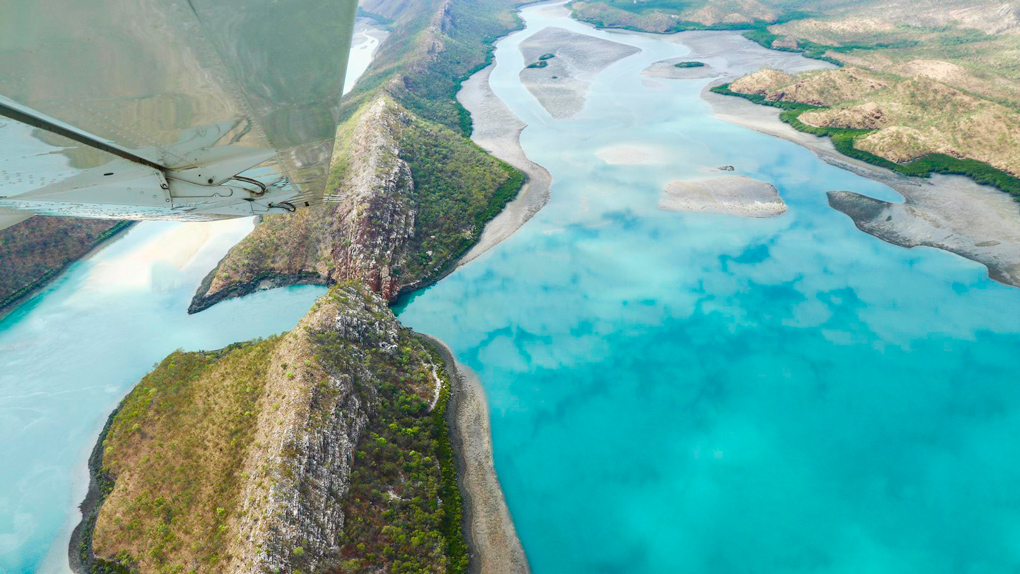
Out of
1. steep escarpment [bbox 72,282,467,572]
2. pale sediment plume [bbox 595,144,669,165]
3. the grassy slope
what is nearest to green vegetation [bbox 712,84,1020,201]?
pale sediment plume [bbox 595,144,669,165]

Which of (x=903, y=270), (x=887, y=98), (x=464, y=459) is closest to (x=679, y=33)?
(x=887, y=98)

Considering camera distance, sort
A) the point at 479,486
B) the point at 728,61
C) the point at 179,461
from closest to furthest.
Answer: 1. the point at 179,461
2. the point at 479,486
3. the point at 728,61

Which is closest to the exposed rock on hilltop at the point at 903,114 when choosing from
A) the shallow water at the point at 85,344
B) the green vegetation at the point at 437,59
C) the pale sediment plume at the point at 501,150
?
the pale sediment plume at the point at 501,150

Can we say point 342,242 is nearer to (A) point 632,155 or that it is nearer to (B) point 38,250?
(B) point 38,250

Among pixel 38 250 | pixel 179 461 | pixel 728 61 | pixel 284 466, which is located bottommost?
pixel 179 461

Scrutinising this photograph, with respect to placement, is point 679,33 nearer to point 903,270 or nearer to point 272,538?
point 903,270

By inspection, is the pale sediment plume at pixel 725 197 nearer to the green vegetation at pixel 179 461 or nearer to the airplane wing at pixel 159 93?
the green vegetation at pixel 179 461

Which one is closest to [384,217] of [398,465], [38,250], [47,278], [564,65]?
[398,465]
